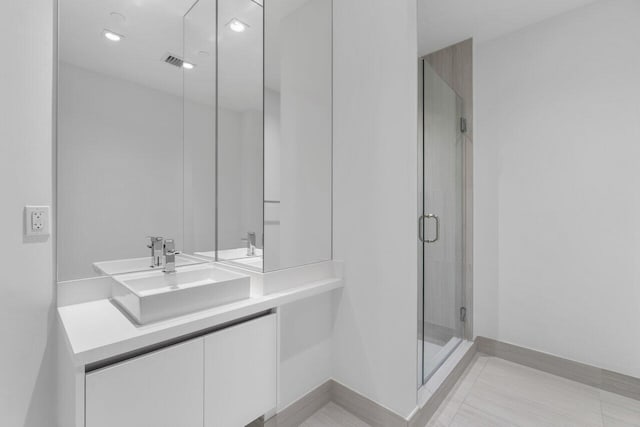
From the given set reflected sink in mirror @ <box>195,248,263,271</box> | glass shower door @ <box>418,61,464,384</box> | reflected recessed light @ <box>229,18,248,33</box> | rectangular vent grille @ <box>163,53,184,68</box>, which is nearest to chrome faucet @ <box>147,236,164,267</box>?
reflected sink in mirror @ <box>195,248,263,271</box>

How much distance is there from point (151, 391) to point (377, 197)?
130cm

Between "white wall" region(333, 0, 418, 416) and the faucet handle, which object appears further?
"white wall" region(333, 0, 418, 416)

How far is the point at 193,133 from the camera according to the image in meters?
1.63

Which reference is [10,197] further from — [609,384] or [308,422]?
[609,384]

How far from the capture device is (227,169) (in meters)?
1.70

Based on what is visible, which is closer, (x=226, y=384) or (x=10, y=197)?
(x=10, y=197)

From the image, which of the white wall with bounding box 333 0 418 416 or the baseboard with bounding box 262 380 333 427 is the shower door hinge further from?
the baseboard with bounding box 262 380 333 427

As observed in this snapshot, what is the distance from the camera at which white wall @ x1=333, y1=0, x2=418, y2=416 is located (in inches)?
61.9

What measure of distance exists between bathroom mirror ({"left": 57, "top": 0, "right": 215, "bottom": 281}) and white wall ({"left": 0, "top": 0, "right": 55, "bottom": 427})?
0.06 meters

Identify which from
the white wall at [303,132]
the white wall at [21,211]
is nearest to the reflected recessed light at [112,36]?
the white wall at [21,211]

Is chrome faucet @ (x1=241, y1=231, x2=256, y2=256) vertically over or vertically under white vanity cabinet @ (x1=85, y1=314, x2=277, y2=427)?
over

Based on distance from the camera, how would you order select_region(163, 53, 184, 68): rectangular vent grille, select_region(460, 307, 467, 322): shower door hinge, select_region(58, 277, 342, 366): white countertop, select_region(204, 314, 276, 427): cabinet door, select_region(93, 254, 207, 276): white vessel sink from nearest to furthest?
select_region(58, 277, 342, 366): white countertop, select_region(204, 314, 276, 427): cabinet door, select_region(93, 254, 207, 276): white vessel sink, select_region(163, 53, 184, 68): rectangular vent grille, select_region(460, 307, 467, 322): shower door hinge

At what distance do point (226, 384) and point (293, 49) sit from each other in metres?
1.75

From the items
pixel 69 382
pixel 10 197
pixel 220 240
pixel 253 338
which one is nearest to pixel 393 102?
pixel 220 240
